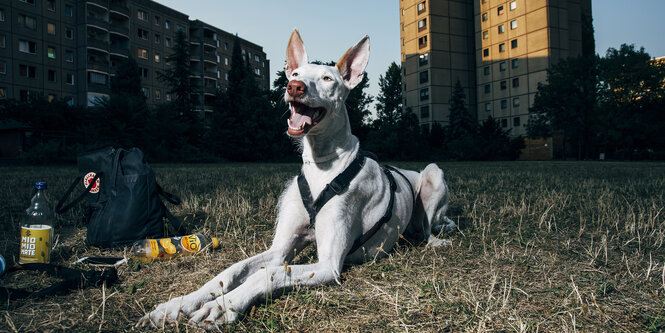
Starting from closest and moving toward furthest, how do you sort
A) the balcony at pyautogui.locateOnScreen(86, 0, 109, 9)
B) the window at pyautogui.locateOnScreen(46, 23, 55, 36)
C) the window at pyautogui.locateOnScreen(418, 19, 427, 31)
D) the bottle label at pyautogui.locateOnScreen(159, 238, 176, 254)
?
the bottle label at pyautogui.locateOnScreen(159, 238, 176, 254) < the window at pyautogui.locateOnScreen(46, 23, 55, 36) < the balcony at pyautogui.locateOnScreen(86, 0, 109, 9) < the window at pyautogui.locateOnScreen(418, 19, 427, 31)

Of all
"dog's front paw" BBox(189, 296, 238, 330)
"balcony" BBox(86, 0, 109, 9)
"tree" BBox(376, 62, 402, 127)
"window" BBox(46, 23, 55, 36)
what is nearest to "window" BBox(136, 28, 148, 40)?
"balcony" BBox(86, 0, 109, 9)

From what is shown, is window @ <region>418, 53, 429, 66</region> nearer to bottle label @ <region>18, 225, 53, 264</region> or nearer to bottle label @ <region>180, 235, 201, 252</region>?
bottle label @ <region>180, 235, 201, 252</region>

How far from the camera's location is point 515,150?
3522 cm

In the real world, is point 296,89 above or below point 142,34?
below

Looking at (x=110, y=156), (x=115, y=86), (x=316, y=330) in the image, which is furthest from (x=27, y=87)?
(x=316, y=330)

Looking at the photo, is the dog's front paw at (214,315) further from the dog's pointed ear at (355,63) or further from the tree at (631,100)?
the tree at (631,100)

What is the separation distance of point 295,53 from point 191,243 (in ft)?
6.01

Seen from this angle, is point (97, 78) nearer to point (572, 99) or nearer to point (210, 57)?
point (210, 57)

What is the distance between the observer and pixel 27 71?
1647 inches

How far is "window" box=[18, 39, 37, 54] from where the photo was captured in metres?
41.1

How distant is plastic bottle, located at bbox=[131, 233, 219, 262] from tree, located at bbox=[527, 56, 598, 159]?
39.2 meters

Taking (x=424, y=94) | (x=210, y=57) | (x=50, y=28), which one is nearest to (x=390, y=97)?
(x=424, y=94)

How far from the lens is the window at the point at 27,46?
4110 centimetres

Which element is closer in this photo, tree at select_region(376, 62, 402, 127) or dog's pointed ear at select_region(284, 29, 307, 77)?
dog's pointed ear at select_region(284, 29, 307, 77)
